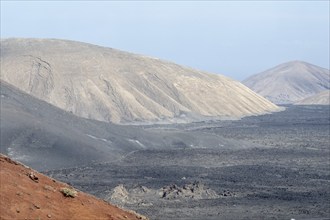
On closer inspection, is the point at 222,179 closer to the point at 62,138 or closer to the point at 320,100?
the point at 62,138

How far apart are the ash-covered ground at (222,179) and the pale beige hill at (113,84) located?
25.0 m

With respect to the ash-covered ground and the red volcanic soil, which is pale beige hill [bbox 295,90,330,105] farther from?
the red volcanic soil

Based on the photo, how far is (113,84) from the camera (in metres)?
102

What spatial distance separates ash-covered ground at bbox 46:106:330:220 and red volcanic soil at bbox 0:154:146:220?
16.1 metres

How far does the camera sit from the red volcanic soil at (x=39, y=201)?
44.4 ft

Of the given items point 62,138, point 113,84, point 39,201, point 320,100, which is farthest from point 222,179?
point 320,100

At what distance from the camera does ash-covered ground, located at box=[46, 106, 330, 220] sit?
114 ft

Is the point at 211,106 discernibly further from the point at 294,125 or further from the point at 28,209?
the point at 28,209

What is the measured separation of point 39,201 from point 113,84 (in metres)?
88.5

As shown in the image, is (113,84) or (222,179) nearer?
(222,179)

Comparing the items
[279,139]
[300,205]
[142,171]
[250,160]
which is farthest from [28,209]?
[279,139]

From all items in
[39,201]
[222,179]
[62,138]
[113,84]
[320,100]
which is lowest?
[320,100]

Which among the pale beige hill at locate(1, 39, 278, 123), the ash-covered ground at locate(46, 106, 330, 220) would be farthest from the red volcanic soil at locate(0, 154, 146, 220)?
the pale beige hill at locate(1, 39, 278, 123)

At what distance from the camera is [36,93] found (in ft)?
321
